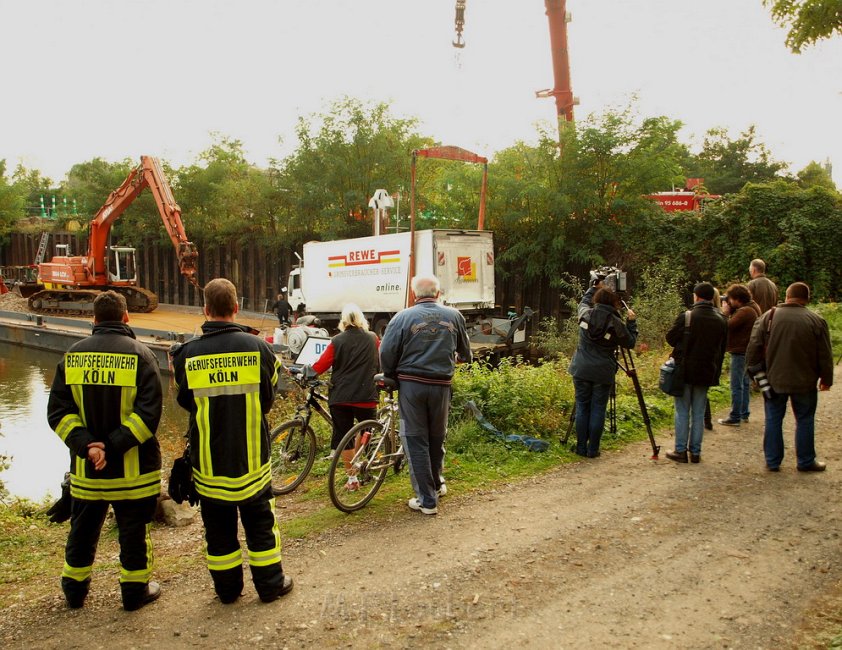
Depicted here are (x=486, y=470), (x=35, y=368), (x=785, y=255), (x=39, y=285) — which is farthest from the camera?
(x=39, y=285)

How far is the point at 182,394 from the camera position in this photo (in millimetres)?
4066

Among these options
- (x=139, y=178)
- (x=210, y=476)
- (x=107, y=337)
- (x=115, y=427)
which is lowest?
(x=210, y=476)

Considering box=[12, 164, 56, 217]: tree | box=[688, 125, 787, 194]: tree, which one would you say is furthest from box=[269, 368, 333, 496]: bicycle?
box=[12, 164, 56, 217]: tree

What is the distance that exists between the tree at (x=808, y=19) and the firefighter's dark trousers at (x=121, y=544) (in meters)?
7.63

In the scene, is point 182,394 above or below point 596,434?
above

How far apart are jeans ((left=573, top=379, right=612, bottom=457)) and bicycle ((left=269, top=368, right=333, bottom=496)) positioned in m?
2.52

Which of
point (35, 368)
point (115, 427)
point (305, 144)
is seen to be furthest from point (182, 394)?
point (305, 144)

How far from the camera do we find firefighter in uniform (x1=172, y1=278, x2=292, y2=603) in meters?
4.00

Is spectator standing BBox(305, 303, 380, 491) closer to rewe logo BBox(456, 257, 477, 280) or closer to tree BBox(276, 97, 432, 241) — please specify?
rewe logo BBox(456, 257, 477, 280)

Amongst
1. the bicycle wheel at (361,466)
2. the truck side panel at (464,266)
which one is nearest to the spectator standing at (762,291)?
the bicycle wheel at (361,466)

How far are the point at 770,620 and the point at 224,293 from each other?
3.59 meters

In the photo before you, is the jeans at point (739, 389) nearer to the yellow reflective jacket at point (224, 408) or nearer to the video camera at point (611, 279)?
the video camera at point (611, 279)

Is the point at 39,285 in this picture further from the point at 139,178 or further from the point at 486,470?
the point at 486,470

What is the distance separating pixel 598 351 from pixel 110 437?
4.57 meters
